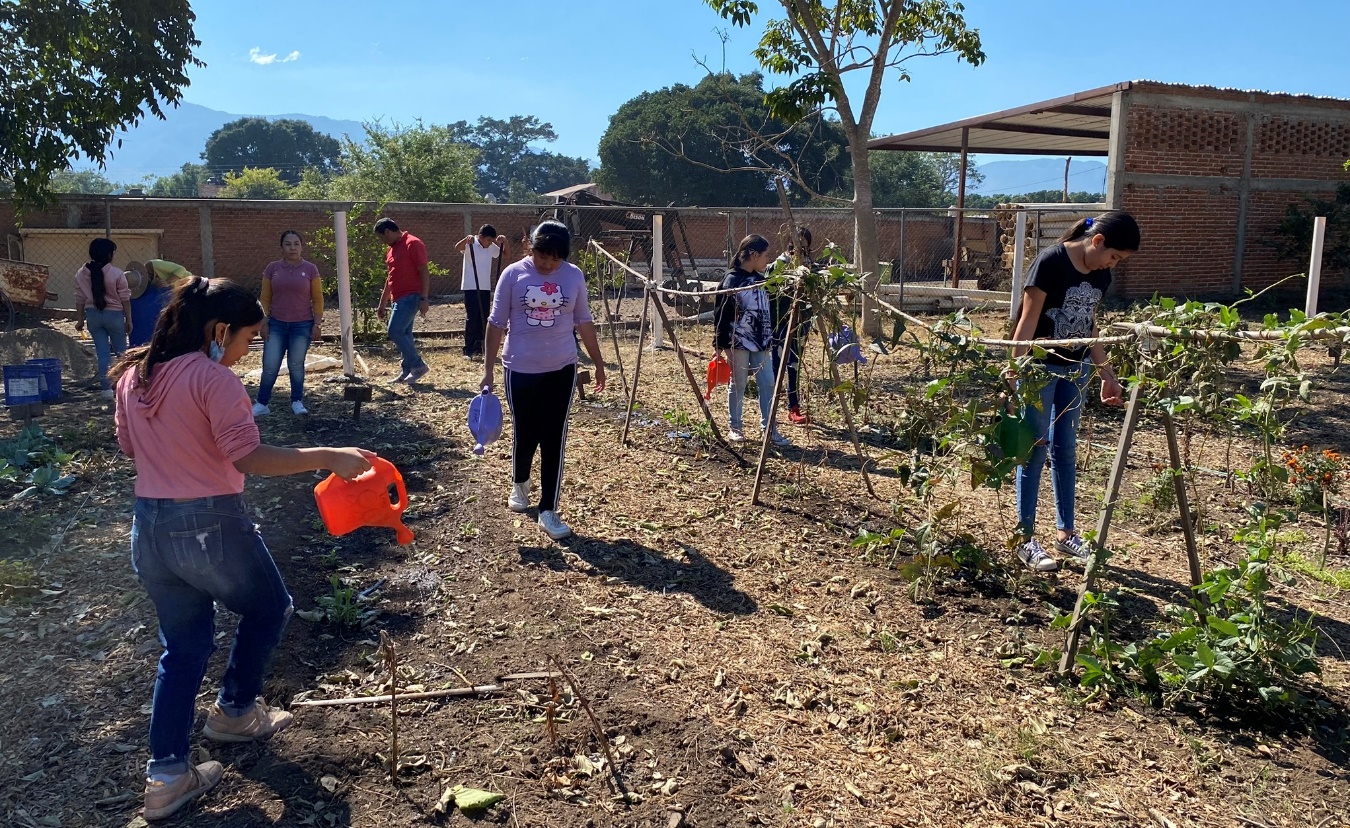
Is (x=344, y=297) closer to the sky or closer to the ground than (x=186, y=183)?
closer to the ground

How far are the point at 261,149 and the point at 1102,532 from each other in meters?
89.1

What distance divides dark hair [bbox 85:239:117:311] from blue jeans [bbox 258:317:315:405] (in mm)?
1661

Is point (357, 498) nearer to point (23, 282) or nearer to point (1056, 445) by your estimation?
point (1056, 445)

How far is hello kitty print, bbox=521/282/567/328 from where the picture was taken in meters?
4.71

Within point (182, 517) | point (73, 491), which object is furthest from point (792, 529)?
point (73, 491)

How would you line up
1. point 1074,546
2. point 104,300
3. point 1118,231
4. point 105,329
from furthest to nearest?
point 105,329
point 104,300
point 1074,546
point 1118,231

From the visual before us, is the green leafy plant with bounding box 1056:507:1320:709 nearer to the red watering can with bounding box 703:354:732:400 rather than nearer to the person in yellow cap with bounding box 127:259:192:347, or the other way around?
the red watering can with bounding box 703:354:732:400

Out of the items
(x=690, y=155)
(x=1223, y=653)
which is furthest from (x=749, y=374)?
(x=690, y=155)

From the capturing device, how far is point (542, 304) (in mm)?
4715

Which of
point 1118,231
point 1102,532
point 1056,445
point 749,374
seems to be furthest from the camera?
point 749,374

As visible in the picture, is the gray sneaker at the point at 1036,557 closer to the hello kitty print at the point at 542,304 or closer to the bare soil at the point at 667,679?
the bare soil at the point at 667,679

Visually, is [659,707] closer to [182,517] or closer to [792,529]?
[182,517]

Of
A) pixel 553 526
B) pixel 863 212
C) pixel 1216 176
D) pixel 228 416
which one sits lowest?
pixel 553 526

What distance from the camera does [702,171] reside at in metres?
41.1
